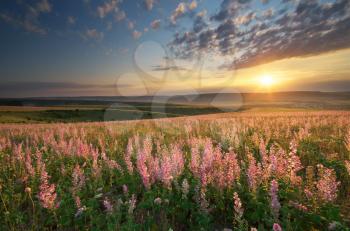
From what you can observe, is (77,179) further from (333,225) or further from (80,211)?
(333,225)

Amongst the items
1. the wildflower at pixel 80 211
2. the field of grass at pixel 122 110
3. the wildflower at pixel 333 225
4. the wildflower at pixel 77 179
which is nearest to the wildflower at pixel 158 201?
the wildflower at pixel 80 211

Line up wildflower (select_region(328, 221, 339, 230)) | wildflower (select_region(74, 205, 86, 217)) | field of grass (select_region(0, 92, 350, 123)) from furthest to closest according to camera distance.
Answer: field of grass (select_region(0, 92, 350, 123)), wildflower (select_region(74, 205, 86, 217)), wildflower (select_region(328, 221, 339, 230))

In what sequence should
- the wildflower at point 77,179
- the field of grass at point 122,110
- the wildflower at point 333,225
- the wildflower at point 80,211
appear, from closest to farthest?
the wildflower at point 333,225, the wildflower at point 80,211, the wildflower at point 77,179, the field of grass at point 122,110

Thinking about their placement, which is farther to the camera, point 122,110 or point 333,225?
point 122,110

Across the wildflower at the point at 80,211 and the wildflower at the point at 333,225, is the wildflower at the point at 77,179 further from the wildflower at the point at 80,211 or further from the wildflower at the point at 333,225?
the wildflower at the point at 333,225

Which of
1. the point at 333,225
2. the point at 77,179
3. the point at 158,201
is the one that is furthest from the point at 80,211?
the point at 333,225

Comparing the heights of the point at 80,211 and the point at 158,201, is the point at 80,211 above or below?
below

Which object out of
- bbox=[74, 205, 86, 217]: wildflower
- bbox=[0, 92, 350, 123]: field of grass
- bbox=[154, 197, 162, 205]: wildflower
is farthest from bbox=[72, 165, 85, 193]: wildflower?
bbox=[0, 92, 350, 123]: field of grass

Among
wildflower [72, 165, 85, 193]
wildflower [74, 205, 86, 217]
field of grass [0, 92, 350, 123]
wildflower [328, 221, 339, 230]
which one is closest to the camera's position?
wildflower [328, 221, 339, 230]

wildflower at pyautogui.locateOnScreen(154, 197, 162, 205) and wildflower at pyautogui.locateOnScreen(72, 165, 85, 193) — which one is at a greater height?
wildflower at pyautogui.locateOnScreen(72, 165, 85, 193)

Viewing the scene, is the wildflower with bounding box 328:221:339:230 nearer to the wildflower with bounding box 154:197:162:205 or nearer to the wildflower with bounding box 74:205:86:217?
the wildflower with bounding box 154:197:162:205

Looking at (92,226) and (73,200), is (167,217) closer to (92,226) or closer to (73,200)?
(92,226)

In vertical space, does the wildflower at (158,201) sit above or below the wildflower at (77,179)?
below

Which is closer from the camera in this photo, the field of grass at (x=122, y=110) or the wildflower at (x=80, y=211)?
the wildflower at (x=80, y=211)
